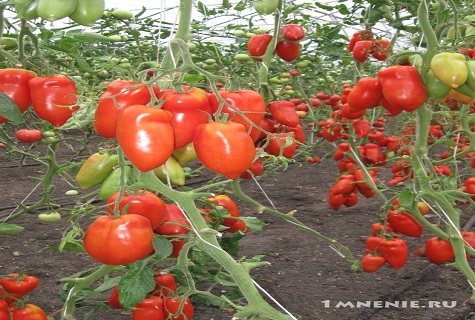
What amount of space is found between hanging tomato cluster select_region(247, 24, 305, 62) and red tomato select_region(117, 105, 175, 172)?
974 millimetres

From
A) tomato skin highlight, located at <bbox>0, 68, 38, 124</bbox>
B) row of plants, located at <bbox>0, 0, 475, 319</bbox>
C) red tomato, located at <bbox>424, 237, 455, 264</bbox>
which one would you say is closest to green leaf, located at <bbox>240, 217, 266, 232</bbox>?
row of plants, located at <bbox>0, 0, 475, 319</bbox>

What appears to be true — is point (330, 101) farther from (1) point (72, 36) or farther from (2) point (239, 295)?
(1) point (72, 36)

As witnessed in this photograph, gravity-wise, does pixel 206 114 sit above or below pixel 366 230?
above

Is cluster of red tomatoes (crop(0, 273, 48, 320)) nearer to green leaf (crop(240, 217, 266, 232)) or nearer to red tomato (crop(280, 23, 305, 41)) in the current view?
green leaf (crop(240, 217, 266, 232))

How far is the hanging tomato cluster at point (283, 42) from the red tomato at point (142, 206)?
27.8 inches

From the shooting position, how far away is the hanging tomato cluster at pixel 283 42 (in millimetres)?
1757

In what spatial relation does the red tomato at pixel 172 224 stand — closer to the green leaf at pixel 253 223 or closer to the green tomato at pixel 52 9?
the green leaf at pixel 253 223

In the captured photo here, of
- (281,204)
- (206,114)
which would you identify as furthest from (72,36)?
(281,204)

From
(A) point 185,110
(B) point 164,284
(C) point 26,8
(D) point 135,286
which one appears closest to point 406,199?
(B) point 164,284

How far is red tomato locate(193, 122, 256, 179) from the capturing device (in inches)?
31.5

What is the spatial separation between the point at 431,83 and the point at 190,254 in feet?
2.36

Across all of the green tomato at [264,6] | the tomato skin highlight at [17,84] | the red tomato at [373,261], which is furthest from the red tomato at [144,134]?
the red tomato at [373,261]

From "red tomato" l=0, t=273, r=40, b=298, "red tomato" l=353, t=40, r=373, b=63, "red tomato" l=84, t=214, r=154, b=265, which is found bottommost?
"red tomato" l=0, t=273, r=40, b=298

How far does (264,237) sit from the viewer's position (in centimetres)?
296
